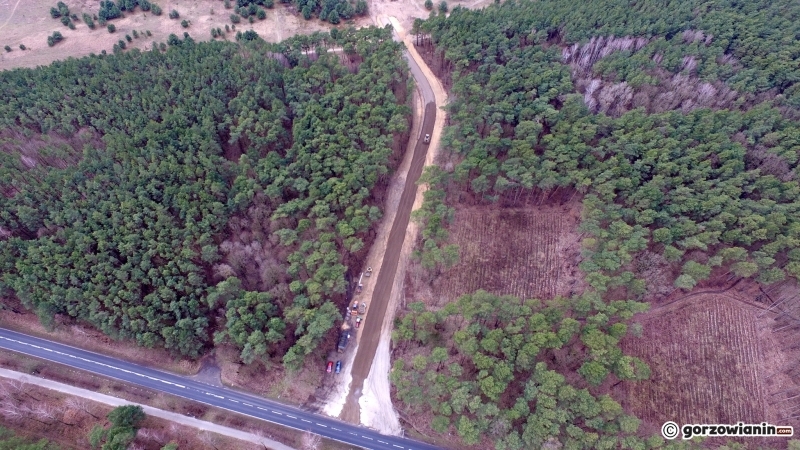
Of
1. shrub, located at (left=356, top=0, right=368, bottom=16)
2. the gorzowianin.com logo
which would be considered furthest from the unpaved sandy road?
shrub, located at (left=356, top=0, right=368, bottom=16)

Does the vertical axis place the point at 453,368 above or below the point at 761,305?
above

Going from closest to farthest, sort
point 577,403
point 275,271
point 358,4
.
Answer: point 577,403 → point 275,271 → point 358,4

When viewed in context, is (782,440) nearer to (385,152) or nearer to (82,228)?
(385,152)

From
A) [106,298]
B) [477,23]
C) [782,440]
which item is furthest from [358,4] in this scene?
[782,440]

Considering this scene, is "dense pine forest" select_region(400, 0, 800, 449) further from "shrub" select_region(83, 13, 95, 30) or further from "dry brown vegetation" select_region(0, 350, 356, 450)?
"shrub" select_region(83, 13, 95, 30)

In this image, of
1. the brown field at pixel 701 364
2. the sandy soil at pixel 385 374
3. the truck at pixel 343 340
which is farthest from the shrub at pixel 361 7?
the brown field at pixel 701 364

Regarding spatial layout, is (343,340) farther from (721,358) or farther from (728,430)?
(721,358)
